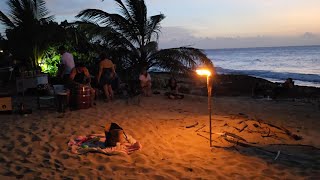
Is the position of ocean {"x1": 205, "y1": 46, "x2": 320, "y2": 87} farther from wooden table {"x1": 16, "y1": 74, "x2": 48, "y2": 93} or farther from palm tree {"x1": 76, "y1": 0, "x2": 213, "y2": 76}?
wooden table {"x1": 16, "y1": 74, "x2": 48, "y2": 93}

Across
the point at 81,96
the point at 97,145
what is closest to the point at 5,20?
the point at 81,96

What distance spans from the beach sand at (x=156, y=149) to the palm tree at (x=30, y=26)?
18.3 ft

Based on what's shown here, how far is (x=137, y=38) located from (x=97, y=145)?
24.5ft

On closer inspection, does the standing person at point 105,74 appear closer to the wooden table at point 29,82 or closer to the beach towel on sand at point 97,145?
the wooden table at point 29,82

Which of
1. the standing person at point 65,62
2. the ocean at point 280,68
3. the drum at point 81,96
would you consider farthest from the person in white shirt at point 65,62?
the ocean at point 280,68

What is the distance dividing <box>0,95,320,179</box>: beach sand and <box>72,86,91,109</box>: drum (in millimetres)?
232

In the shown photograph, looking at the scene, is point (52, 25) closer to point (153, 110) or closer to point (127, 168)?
point (153, 110)

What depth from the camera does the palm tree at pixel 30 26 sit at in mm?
12172

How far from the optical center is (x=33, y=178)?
4.05 m

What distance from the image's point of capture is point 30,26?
1211 centimetres

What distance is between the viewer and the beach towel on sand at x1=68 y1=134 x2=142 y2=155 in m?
4.98

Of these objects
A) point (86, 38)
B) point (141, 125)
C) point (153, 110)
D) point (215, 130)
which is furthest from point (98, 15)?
point (215, 130)

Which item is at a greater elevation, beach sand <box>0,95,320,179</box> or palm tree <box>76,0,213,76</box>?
palm tree <box>76,0,213,76</box>

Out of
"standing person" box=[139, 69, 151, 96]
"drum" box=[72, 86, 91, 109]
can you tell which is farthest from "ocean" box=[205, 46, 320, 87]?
"drum" box=[72, 86, 91, 109]
